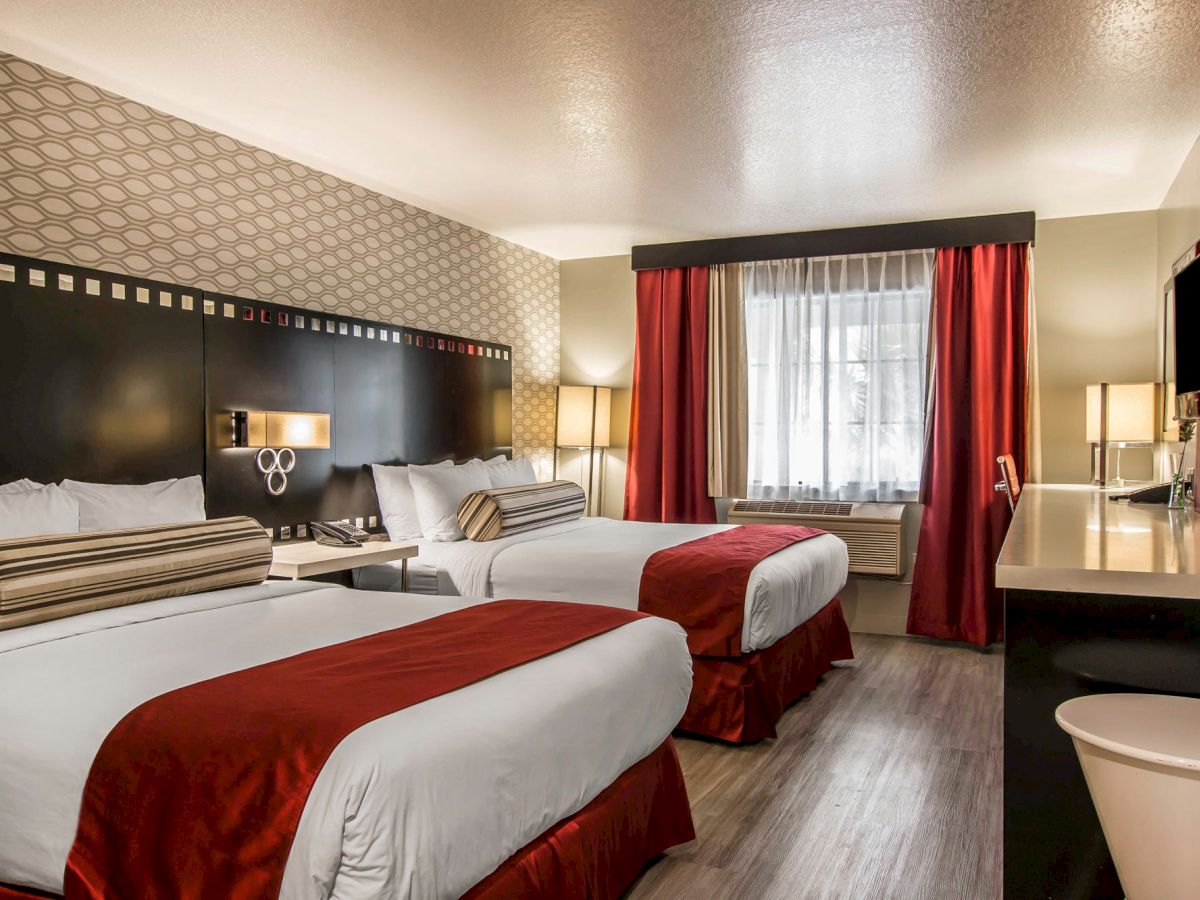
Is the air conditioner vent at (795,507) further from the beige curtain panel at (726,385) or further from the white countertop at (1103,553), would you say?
the white countertop at (1103,553)

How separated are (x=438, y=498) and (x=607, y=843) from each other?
8.56 ft

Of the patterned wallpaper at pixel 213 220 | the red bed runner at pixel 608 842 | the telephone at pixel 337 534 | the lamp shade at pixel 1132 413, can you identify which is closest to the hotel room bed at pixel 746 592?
the telephone at pixel 337 534

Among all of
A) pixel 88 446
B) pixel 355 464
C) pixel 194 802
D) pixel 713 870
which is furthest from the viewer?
pixel 355 464

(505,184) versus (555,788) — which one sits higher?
(505,184)

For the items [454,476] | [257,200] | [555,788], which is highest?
[257,200]

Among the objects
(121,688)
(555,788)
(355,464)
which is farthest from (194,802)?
(355,464)

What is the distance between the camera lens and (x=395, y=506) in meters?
4.59

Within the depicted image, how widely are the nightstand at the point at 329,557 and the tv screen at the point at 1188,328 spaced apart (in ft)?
10.4

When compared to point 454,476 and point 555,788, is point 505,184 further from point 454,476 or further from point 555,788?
point 555,788

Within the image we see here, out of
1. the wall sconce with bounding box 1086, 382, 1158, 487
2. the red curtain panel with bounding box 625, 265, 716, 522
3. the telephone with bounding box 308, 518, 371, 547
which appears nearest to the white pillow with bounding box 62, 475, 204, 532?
the telephone with bounding box 308, 518, 371, 547

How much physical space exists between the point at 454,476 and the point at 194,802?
314 centimetres

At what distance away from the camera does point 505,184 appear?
464cm

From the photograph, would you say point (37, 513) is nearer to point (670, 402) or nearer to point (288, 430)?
point (288, 430)

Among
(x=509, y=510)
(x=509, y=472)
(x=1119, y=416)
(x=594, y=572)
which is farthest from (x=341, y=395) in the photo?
(x=1119, y=416)
